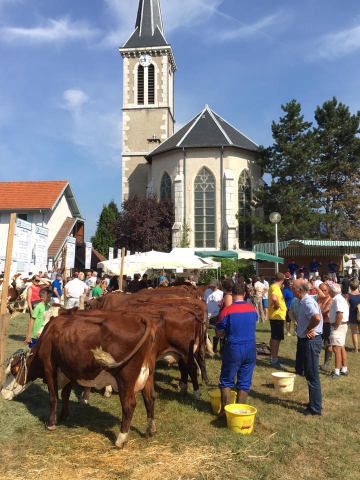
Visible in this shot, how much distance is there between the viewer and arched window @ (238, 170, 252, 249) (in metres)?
33.7

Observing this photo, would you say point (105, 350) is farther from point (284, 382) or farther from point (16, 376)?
point (284, 382)

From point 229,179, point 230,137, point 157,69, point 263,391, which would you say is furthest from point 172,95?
point 263,391

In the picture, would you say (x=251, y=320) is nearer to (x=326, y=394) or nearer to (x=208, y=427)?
(x=208, y=427)

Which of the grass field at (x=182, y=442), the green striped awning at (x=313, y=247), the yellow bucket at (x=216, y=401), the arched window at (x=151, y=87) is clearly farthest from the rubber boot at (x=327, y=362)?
the arched window at (x=151, y=87)

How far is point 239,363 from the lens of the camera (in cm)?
575

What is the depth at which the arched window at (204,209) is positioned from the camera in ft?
109

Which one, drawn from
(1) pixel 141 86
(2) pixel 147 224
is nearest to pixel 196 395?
(2) pixel 147 224

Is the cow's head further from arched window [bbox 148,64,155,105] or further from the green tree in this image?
arched window [bbox 148,64,155,105]

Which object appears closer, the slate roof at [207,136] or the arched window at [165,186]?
the slate roof at [207,136]

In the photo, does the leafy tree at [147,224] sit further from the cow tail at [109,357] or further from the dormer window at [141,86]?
the cow tail at [109,357]

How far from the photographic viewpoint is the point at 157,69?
4294 cm

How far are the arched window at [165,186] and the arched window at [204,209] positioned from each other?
2.53 m

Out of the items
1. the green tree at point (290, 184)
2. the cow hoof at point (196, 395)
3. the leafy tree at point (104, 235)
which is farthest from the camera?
the leafy tree at point (104, 235)

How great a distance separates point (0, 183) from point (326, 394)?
106 ft
